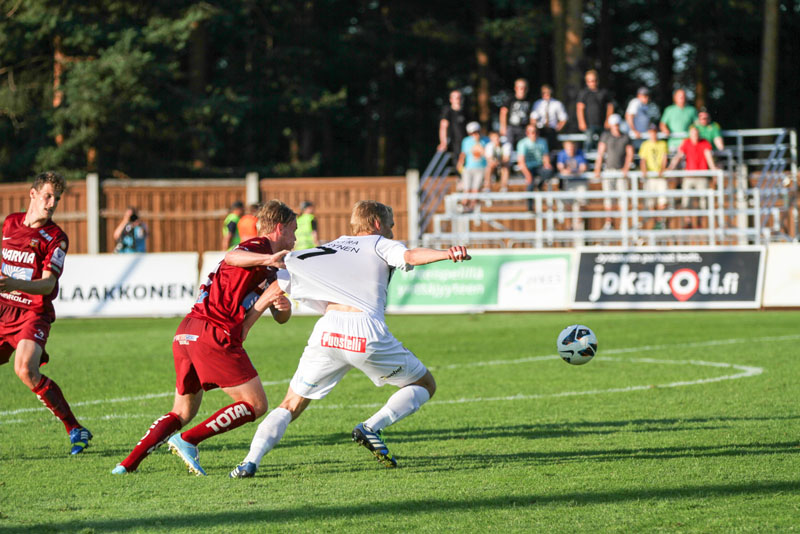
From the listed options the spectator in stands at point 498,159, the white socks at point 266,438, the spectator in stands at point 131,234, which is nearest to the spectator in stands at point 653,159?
the spectator in stands at point 498,159

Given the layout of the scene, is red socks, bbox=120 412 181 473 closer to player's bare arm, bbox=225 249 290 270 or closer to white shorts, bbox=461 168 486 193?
player's bare arm, bbox=225 249 290 270

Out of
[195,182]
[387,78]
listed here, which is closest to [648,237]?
[195,182]

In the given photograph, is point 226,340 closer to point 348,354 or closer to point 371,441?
point 348,354

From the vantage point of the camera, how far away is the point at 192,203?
28469 millimetres

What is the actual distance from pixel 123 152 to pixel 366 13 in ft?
41.3

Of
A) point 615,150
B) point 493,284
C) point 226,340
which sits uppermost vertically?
point 615,150

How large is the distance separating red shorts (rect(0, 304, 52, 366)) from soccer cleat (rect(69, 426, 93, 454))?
557 millimetres

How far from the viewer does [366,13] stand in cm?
4159

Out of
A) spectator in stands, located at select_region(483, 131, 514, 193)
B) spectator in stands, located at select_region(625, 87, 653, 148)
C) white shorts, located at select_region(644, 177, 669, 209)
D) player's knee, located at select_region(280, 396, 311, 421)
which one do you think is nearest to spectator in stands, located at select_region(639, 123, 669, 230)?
white shorts, located at select_region(644, 177, 669, 209)

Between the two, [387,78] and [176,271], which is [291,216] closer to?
[176,271]

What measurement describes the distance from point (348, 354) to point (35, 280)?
8.18 ft

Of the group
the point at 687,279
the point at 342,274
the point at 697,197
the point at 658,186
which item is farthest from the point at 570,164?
the point at 342,274

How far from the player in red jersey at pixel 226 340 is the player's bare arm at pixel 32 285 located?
128 centimetres

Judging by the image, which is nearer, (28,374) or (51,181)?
(51,181)
